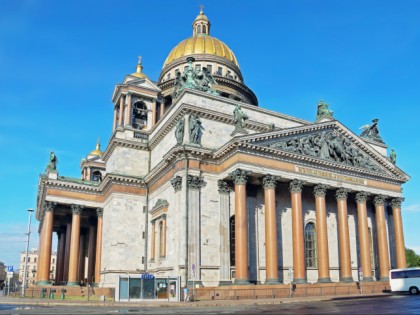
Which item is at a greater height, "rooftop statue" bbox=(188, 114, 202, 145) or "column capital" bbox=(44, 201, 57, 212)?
"rooftop statue" bbox=(188, 114, 202, 145)

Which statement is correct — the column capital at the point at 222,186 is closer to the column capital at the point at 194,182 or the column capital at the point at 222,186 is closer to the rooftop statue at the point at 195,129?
the column capital at the point at 194,182

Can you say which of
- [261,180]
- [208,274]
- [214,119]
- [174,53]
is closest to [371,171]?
[261,180]


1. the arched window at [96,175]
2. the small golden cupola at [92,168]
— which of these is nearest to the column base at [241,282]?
the small golden cupola at [92,168]

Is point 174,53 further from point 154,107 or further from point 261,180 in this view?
point 261,180

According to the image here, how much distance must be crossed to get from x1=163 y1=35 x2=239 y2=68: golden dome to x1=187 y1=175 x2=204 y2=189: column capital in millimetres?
33023

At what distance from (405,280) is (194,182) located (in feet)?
69.6

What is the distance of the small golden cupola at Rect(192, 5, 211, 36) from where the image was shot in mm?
73000

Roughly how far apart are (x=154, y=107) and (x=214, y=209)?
66.0 ft

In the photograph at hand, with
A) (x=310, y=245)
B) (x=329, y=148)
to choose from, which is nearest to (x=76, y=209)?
(x=310, y=245)

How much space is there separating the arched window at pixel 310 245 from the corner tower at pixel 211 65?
25402 mm

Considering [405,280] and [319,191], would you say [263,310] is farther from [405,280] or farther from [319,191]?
[405,280]

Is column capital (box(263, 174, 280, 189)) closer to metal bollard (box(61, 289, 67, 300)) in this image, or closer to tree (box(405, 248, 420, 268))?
metal bollard (box(61, 289, 67, 300))

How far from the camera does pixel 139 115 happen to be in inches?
2112

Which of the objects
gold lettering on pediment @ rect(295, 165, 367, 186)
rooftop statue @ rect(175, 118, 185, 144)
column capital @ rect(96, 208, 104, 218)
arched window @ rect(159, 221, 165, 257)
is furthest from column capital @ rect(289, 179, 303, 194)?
column capital @ rect(96, 208, 104, 218)
